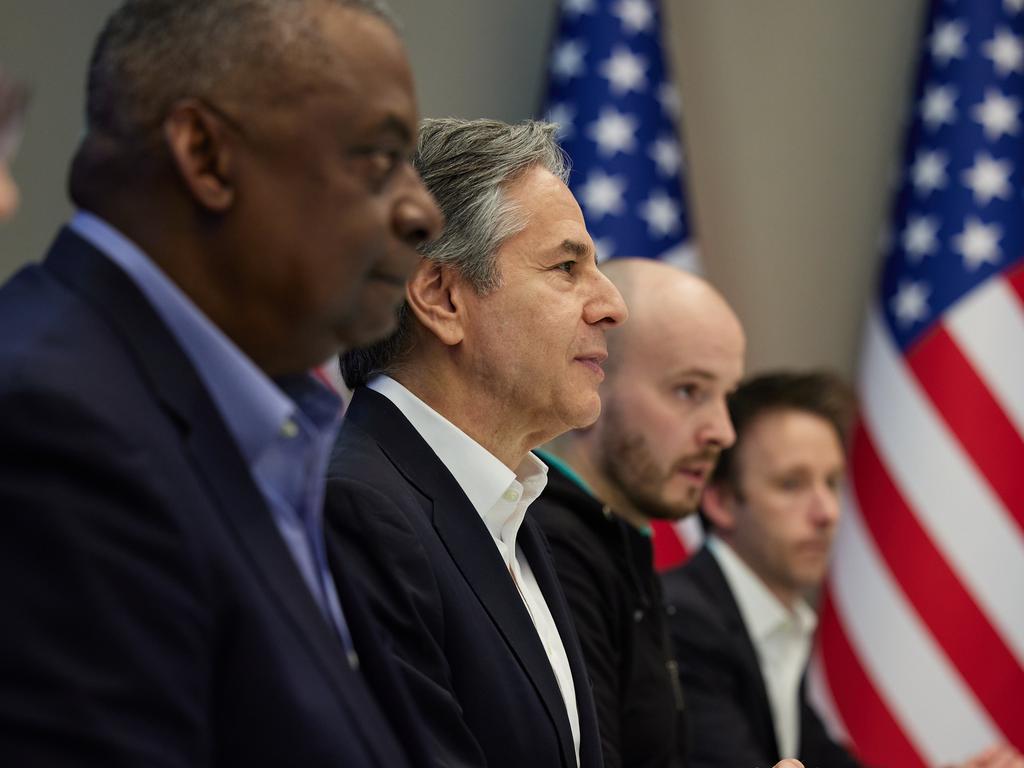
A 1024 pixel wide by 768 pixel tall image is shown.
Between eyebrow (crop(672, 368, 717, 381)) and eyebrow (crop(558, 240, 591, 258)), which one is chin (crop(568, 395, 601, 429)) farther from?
eyebrow (crop(672, 368, 717, 381))

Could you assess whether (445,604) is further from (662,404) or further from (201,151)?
(662,404)

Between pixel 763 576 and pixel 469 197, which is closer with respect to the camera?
pixel 469 197

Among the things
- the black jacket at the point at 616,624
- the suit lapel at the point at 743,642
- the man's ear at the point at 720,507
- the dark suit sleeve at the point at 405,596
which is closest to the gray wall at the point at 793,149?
the man's ear at the point at 720,507

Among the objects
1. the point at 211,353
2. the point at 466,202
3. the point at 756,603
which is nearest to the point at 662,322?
the point at 756,603

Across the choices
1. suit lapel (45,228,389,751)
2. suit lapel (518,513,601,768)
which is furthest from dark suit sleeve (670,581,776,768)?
suit lapel (45,228,389,751)

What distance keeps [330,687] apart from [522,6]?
364 cm

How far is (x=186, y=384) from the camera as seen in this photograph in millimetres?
1069

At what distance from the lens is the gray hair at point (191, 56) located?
108cm

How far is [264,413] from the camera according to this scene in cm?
111

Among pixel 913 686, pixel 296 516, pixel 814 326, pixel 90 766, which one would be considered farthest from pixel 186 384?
pixel 814 326

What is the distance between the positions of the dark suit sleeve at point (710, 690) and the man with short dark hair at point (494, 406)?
1.13 metres

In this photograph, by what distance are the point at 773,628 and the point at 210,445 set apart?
2674 millimetres

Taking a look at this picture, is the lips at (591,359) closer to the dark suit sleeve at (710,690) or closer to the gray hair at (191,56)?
the gray hair at (191,56)

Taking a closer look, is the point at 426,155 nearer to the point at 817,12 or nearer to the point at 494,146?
the point at 494,146
